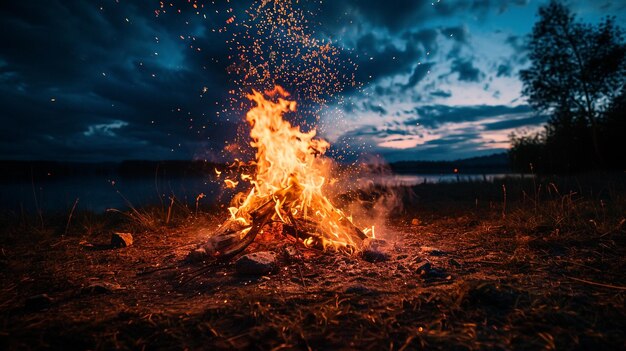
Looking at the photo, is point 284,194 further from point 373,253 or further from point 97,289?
point 97,289

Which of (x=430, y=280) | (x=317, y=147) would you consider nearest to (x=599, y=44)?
(x=317, y=147)

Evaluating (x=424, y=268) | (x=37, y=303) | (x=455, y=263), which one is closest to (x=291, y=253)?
(x=424, y=268)

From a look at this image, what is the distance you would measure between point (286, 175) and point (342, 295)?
10.6 feet

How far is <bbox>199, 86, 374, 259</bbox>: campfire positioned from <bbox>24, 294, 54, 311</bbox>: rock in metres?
1.91

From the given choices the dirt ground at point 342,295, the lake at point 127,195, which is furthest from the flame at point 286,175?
the lake at point 127,195

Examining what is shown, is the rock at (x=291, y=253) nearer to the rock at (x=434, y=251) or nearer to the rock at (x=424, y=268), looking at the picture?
the rock at (x=424, y=268)

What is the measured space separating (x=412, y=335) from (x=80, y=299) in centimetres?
320

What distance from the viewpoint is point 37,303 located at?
2.85 metres

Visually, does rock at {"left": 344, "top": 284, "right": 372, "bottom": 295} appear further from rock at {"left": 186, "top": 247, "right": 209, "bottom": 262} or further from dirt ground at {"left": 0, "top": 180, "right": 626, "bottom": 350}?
rock at {"left": 186, "top": 247, "right": 209, "bottom": 262}

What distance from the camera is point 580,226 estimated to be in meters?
4.70

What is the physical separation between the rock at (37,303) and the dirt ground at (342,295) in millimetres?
11

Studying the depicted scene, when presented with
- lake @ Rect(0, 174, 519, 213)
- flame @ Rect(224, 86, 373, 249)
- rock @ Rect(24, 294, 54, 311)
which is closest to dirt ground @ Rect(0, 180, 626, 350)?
rock @ Rect(24, 294, 54, 311)

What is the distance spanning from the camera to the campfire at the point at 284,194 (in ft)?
16.0

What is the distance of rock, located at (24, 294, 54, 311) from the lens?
9.29 ft
